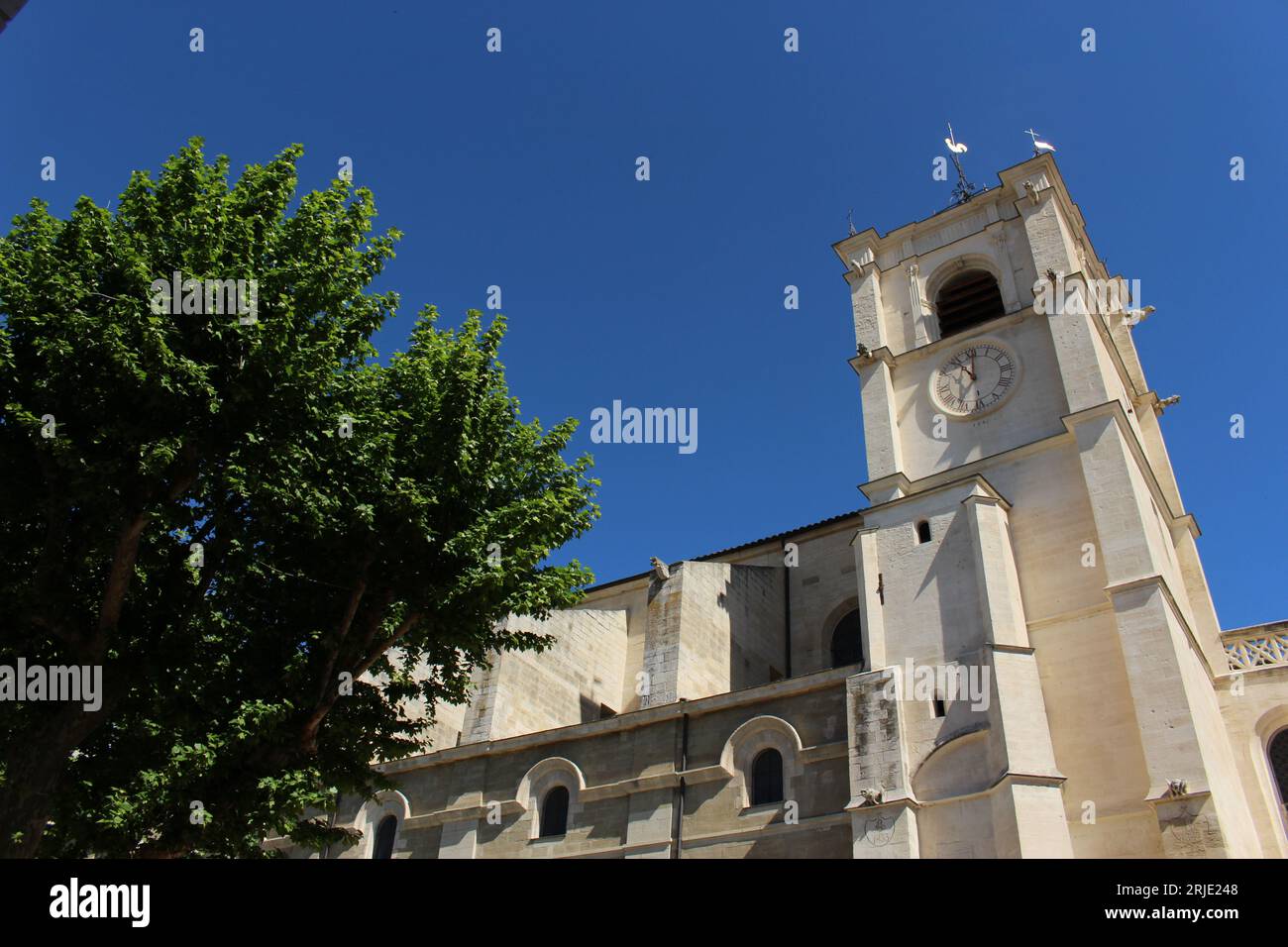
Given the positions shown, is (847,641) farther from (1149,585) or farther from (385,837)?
(385,837)

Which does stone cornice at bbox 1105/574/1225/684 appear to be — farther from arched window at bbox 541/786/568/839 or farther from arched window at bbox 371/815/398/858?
arched window at bbox 371/815/398/858

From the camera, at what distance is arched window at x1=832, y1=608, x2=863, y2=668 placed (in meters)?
Answer: 25.5

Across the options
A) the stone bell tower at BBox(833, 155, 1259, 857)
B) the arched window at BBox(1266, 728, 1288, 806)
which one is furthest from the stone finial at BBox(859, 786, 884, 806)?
the arched window at BBox(1266, 728, 1288, 806)

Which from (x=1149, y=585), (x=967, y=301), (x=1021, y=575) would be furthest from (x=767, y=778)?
(x=967, y=301)

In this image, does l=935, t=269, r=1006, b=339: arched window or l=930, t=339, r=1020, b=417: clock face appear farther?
l=935, t=269, r=1006, b=339: arched window

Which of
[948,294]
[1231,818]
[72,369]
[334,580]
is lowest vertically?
[1231,818]

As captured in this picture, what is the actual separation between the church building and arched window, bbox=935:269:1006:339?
94 mm

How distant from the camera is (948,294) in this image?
27.3 metres

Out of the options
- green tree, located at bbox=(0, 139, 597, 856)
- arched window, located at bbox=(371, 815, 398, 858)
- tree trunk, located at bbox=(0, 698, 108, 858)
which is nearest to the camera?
tree trunk, located at bbox=(0, 698, 108, 858)

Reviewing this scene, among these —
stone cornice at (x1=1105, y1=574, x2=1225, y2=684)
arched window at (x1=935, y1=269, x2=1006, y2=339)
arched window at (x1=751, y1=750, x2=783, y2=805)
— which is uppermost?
arched window at (x1=935, y1=269, x2=1006, y2=339)

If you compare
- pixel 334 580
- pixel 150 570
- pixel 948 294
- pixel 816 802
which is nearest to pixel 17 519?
pixel 150 570

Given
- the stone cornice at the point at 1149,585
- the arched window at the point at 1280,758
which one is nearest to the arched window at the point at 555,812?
the stone cornice at the point at 1149,585
